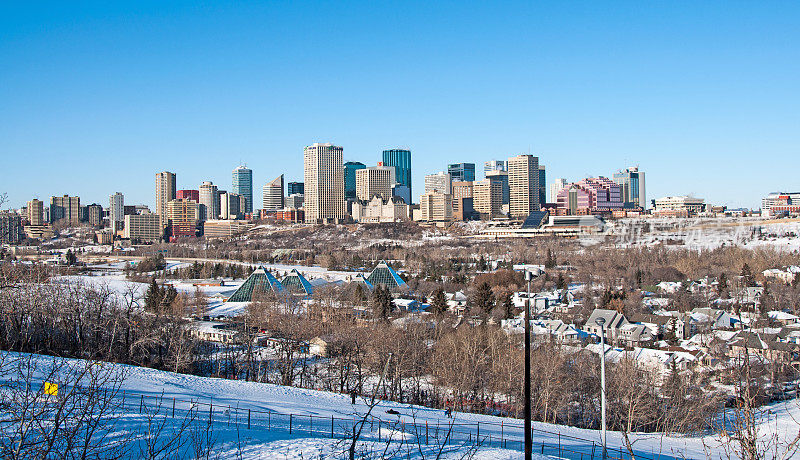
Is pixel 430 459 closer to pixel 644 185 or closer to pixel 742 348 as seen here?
pixel 742 348

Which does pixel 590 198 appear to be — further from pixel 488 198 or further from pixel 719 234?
pixel 719 234

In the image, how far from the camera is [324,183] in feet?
424

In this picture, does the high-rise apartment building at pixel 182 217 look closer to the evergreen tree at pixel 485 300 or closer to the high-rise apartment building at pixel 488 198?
the high-rise apartment building at pixel 488 198

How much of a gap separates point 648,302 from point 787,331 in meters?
11.0

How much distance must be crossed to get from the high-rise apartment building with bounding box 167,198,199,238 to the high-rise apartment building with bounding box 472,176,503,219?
56.5 metres

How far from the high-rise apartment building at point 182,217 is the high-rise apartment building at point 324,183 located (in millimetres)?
22528

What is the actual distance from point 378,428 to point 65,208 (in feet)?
522

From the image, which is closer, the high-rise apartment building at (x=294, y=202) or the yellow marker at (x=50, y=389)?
the yellow marker at (x=50, y=389)

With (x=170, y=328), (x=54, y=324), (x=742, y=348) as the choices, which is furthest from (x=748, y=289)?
(x=54, y=324)

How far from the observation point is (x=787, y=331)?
2723 cm

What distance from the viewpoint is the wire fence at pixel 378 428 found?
39.3 feet

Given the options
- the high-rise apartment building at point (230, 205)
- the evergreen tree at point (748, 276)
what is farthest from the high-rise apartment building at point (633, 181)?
the evergreen tree at point (748, 276)

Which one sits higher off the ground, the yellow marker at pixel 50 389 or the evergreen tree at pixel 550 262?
the yellow marker at pixel 50 389

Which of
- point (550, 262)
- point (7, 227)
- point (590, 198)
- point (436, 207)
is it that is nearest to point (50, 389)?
point (7, 227)
